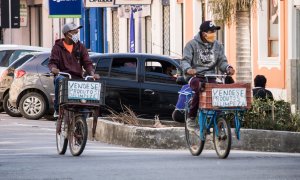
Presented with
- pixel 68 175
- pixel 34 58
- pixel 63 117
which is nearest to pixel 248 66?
pixel 34 58

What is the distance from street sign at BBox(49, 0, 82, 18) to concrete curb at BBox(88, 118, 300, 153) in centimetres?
1153

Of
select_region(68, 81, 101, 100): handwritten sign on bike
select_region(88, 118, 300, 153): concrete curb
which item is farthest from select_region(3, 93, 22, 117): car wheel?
select_region(68, 81, 101, 100): handwritten sign on bike

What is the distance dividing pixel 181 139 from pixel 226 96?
3.03 meters

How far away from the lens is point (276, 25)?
108 feet

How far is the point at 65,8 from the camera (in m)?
31.6

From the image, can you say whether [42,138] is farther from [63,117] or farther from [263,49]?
[263,49]

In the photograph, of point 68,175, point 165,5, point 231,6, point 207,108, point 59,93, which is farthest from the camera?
point 165,5

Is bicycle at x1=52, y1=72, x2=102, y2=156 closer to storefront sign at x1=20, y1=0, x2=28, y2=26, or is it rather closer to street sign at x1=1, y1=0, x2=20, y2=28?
street sign at x1=1, y1=0, x2=20, y2=28

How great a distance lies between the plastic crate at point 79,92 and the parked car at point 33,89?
39.5ft

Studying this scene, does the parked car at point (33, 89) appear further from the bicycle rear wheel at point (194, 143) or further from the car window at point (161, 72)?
the bicycle rear wheel at point (194, 143)

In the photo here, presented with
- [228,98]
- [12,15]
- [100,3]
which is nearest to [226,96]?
[228,98]

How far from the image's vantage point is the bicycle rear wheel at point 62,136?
1689 centimetres

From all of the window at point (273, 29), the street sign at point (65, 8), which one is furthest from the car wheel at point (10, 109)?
the window at point (273, 29)

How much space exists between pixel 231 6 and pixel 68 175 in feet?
51.1
